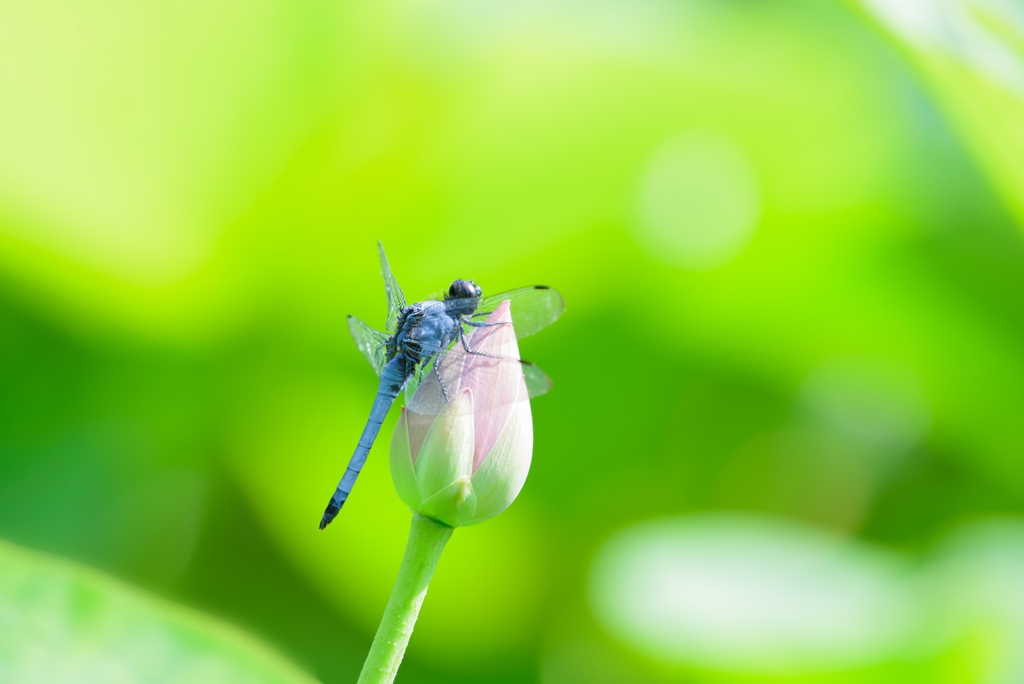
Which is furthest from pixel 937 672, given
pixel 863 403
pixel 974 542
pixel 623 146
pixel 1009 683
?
pixel 623 146

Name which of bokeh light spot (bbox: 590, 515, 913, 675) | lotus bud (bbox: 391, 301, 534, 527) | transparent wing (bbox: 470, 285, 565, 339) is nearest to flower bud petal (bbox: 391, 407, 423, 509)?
lotus bud (bbox: 391, 301, 534, 527)

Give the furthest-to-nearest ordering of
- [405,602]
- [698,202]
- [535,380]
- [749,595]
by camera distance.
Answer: [698,202] < [749,595] < [535,380] < [405,602]

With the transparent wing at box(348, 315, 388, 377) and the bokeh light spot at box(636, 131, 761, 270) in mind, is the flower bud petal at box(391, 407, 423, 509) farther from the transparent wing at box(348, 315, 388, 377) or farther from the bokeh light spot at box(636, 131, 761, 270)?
the bokeh light spot at box(636, 131, 761, 270)

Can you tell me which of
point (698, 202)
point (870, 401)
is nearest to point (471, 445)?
point (698, 202)

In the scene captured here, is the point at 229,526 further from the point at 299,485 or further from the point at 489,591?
the point at 489,591

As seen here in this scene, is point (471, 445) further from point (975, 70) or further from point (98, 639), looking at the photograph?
point (975, 70)
